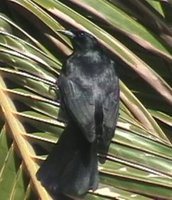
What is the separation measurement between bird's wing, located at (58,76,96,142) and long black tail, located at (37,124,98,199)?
0.13 ft

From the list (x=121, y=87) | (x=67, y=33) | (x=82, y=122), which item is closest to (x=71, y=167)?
(x=82, y=122)

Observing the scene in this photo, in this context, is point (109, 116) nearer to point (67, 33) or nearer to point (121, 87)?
point (121, 87)

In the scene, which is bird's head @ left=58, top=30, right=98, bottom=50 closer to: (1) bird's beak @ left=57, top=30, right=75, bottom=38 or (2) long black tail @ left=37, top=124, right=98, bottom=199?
(1) bird's beak @ left=57, top=30, right=75, bottom=38

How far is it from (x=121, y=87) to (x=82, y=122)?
195 millimetres

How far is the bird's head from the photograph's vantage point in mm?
3254

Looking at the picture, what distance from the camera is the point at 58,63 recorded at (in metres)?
3.23

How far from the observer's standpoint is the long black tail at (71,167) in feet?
9.62

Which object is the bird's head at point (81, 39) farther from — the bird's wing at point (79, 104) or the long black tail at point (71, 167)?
the long black tail at point (71, 167)

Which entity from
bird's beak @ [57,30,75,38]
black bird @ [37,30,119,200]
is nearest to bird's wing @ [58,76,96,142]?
black bird @ [37,30,119,200]

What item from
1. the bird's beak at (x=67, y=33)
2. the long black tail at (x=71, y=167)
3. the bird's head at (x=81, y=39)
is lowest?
the long black tail at (x=71, y=167)

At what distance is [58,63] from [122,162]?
45 cm

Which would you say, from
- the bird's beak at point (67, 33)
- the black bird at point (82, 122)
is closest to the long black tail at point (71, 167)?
the black bird at point (82, 122)

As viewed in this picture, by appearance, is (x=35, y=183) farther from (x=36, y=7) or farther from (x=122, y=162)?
(x=36, y=7)

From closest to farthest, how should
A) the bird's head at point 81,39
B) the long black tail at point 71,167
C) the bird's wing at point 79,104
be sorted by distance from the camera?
the long black tail at point 71,167 < the bird's wing at point 79,104 < the bird's head at point 81,39
